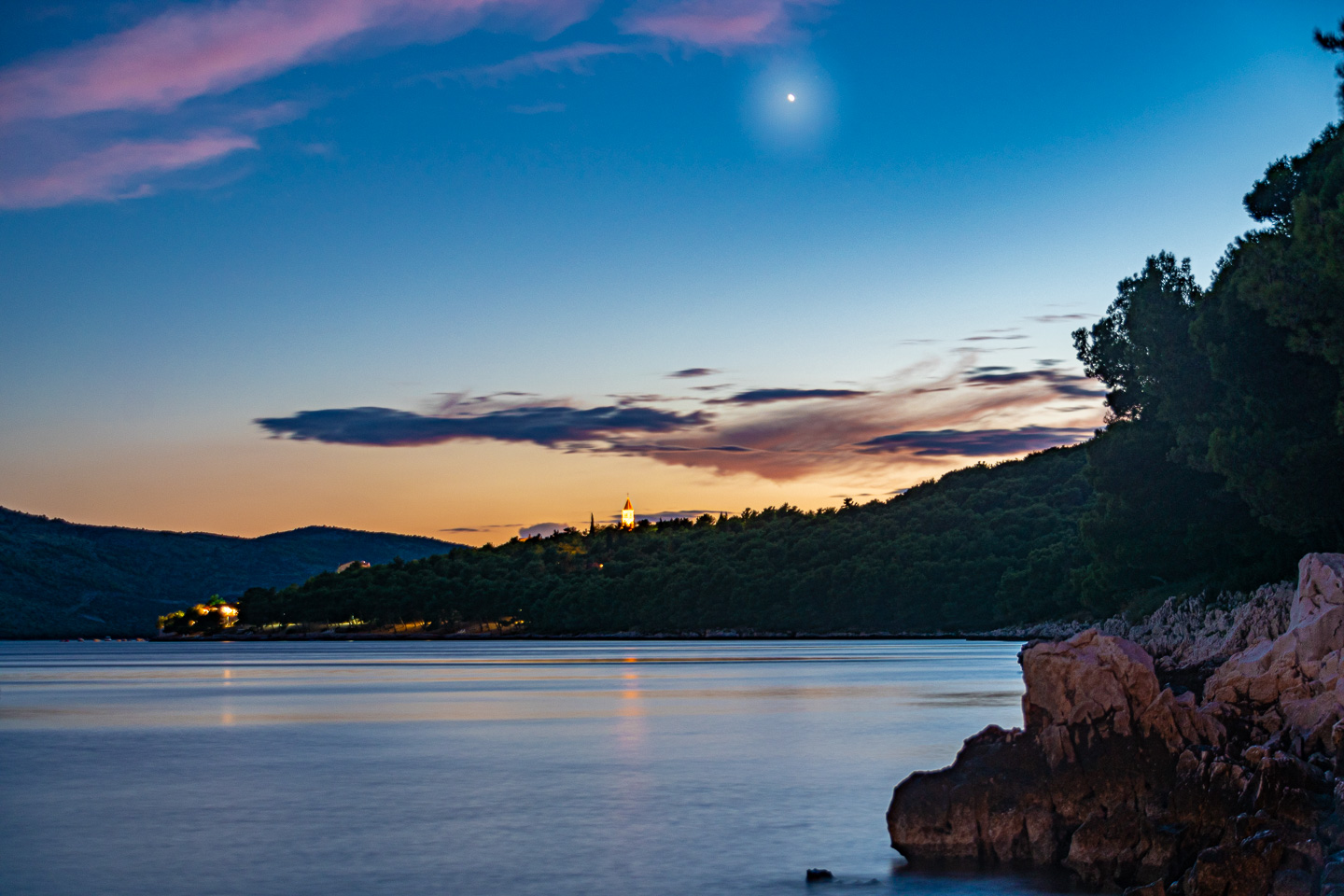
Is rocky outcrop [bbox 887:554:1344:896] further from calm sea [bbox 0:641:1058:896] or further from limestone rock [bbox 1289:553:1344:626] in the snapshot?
limestone rock [bbox 1289:553:1344:626]

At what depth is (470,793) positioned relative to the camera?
21719 millimetres

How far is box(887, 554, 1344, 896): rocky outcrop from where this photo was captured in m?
12.1

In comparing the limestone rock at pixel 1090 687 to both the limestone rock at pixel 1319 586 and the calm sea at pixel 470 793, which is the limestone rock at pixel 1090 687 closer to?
the calm sea at pixel 470 793

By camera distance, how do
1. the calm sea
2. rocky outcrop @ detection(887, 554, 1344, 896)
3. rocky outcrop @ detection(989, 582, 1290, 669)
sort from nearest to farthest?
rocky outcrop @ detection(887, 554, 1344, 896) → the calm sea → rocky outcrop @ detection(989, 582, 1290, 669)

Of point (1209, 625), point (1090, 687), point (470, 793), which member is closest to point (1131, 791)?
point (1090, 687)

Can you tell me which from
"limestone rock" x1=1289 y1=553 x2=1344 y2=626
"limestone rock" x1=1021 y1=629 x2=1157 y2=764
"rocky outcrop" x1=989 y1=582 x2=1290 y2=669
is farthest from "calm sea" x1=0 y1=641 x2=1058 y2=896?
"limestone rock" x1=1289 y1=553 x2=1344 y2=626

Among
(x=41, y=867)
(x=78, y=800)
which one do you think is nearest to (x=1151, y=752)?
(x=41, y=867)

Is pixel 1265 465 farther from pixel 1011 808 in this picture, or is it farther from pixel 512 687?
pixel 512 687

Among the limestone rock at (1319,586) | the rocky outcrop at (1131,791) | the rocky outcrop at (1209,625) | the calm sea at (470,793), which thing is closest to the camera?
the rocky outcrop at (1131,791)

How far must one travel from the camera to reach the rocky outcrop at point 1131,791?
1208cm

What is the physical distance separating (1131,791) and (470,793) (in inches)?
440

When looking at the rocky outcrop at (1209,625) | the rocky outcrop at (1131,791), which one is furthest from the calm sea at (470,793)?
the rocky outcrop at (1209,625)

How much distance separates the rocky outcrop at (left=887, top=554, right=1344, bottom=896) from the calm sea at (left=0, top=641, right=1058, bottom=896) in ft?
2.66

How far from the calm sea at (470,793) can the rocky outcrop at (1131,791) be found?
0.81 meters
